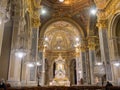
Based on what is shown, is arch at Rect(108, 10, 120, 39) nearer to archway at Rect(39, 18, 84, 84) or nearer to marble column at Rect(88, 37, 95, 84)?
marble column at Rect(88, 37, 95, 84)

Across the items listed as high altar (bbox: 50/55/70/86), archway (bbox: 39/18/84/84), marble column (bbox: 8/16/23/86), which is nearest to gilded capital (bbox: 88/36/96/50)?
high altar (bbox: 50/55/70/86)

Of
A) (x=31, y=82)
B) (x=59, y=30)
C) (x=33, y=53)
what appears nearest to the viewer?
(x=31, y=82)

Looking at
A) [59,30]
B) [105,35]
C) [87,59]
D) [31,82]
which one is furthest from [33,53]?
[59,30]

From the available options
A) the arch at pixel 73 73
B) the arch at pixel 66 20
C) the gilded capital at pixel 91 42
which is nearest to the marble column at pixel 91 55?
the gilded capital at pixel 91 42

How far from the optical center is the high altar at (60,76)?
2188cm

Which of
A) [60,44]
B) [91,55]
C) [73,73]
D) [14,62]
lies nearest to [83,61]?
[91,55]

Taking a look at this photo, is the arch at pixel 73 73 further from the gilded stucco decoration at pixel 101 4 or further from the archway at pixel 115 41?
the gilded stucco decoration at pixel 101 4

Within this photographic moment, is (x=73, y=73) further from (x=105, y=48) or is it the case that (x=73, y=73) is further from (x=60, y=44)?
(x=105, y=48)

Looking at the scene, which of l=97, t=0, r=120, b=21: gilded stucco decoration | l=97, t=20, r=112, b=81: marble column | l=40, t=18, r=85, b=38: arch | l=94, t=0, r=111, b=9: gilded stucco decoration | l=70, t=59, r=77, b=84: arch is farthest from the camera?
l=70, t=59, r=77, b=84: arch

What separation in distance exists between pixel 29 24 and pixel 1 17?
23.2ft

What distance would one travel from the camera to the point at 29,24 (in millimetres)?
12742

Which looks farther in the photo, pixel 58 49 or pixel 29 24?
pixel 58 49

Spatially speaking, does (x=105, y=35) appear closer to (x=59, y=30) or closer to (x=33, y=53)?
(x=33, y=53)

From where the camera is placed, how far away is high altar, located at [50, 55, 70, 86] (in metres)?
21.9
